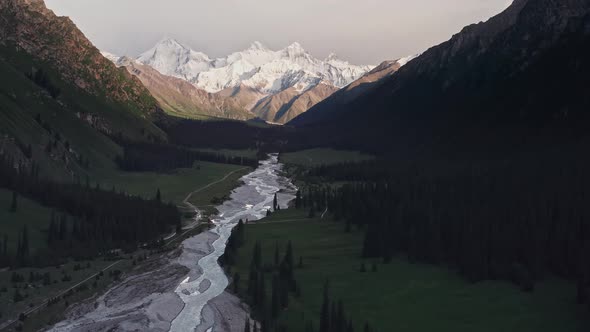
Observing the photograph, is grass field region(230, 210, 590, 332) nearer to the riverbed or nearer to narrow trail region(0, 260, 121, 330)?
the riverbed

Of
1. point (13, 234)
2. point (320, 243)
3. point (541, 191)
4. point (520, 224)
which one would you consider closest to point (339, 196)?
point (320, 243)

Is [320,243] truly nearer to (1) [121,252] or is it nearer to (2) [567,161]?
(1) [121,252]

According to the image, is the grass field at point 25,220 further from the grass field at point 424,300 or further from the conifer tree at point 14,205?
the grass field at point 424,300

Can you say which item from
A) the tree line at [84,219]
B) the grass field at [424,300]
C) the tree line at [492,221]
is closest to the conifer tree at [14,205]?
the tree line at [84,219]

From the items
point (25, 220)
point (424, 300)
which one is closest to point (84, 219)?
point (25, 220)

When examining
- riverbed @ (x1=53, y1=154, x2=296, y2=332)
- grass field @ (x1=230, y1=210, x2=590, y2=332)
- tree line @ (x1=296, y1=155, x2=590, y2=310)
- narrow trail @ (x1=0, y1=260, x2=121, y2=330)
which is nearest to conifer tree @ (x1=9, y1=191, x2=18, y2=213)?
narrow trail @ (x1=0, y1=260, x2=121, y2=330)

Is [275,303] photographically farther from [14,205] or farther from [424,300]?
[14,205]
